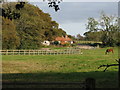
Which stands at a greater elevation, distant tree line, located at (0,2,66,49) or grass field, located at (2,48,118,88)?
distant tree line, located at (0,2,66,49)

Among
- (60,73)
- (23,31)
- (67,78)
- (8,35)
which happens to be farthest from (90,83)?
(23,31)

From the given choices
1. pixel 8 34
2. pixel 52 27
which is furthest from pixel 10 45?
pixel 52 27

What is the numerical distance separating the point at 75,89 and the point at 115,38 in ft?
276

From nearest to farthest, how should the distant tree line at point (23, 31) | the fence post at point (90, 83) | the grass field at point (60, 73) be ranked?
the fence post at point (90, 83) < the grass field at point (60, 73) < the distant tree line at point (23, 31)

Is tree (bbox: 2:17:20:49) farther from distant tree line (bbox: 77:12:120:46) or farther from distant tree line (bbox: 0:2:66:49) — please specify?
distant tree line (bbox: 77:12:120:46)

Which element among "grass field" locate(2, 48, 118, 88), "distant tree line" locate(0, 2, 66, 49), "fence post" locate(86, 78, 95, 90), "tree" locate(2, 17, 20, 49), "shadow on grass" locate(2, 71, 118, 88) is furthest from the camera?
"distant tree line" locate(0, 2, 66, 49)

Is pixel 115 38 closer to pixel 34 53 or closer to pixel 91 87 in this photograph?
pixel 34 53

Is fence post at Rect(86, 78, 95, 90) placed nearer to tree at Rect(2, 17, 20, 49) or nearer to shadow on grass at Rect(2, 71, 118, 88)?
shadow on grass at Rect(2, 71, 118, 88)

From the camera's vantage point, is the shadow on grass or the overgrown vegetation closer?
the shadow on grass

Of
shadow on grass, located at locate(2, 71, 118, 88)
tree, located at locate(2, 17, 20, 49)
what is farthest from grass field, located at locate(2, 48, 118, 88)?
tree, located at locate(2, 17, 20, 49)

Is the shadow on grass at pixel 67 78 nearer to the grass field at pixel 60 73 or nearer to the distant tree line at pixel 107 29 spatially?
the grass field at pixel 60 73

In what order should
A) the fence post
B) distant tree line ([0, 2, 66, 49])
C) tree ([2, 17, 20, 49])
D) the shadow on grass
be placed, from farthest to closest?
distant tree line ([0, 2, 66, 49]), tree ([2, 17, 20, 49]), the shadow on grass, the fence post

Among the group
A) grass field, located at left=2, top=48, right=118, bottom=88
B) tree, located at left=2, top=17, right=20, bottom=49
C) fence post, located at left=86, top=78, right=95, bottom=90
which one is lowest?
grass field, located at left=2, top=48, right=118, bottom=88

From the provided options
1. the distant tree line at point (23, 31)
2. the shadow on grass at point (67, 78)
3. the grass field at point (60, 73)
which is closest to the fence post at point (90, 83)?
the grass field at point (60, 73)
